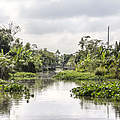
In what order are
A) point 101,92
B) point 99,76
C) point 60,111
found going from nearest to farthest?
point 60,111 → point 101,92 → point 99,76

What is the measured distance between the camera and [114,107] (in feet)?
49.3

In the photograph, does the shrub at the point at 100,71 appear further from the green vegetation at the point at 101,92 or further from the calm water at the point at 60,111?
the calm water at the point at 60,111

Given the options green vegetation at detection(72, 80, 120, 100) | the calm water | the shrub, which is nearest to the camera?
the calm water

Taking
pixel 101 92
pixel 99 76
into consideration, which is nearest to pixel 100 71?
pixel 99 76

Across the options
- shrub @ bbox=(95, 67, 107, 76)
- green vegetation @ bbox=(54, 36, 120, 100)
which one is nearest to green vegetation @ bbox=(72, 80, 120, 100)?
green vegetation @ bbox=(54, 36, 120, 100)

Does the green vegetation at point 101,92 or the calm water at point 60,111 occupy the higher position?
the green vegetation at point 101,92

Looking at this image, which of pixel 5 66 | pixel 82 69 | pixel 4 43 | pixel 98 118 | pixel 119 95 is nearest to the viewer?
pixel 98 118

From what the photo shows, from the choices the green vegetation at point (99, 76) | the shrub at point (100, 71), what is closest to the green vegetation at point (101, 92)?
the green vegetation at point (99, 76)

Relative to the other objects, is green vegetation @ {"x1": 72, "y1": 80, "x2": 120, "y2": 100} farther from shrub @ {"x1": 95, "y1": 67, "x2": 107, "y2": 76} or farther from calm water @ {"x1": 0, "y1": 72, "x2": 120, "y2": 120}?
shrub @ {"x1": 95, "y1": 67, "x2": 107, "y2": 76}

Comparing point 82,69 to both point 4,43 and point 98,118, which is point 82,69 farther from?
point 98,118

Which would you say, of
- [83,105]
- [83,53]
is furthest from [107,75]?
[83,53]

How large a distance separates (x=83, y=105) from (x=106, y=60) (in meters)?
26.3

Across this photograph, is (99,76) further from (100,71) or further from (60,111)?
(60,111)

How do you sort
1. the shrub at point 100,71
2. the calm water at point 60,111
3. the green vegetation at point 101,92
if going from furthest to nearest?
the shrub at point 100,71 < the green vegetation at point 101,92 < the calm water at point 60,111
